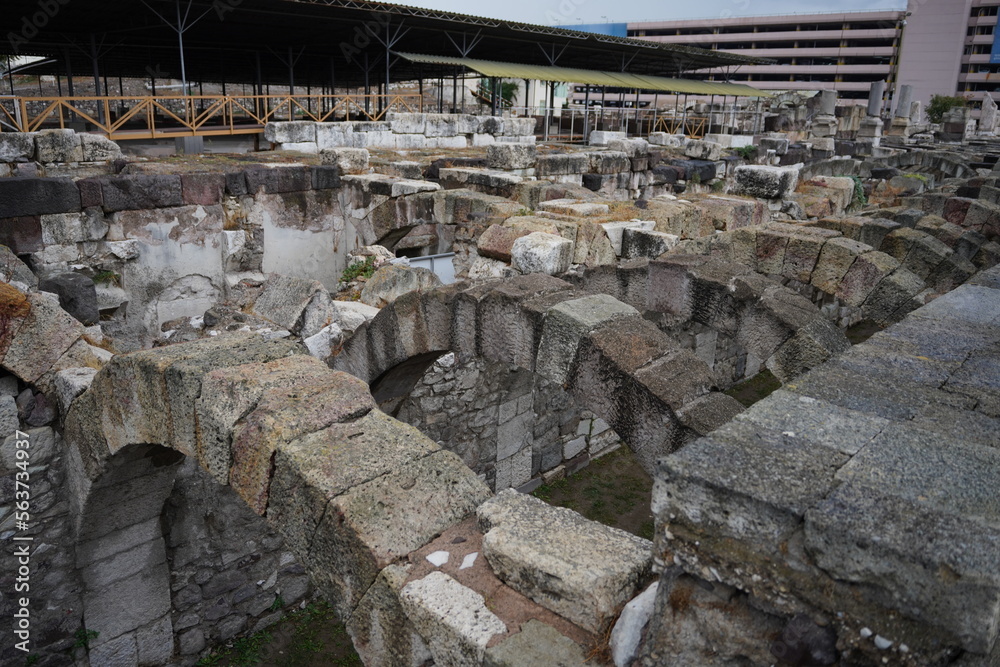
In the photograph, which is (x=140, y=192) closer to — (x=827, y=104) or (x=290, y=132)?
(x=290, y=132)

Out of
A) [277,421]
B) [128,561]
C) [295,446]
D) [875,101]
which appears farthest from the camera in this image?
[875,101]

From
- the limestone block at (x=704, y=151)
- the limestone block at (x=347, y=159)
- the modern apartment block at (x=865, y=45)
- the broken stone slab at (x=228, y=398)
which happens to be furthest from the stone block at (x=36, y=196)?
the modern apartment block at (x=865, y=45)

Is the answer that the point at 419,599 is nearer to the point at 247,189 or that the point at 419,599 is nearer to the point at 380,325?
the point at 380,325

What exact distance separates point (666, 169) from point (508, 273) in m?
8.02

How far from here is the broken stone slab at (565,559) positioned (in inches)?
93.7

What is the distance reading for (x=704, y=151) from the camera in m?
15.3

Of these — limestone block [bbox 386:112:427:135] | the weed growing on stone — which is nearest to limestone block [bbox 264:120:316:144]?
limestone block [bbox 386:112:427:135]

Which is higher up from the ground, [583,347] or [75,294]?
[583,347]

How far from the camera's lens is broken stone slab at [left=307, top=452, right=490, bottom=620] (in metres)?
2.82

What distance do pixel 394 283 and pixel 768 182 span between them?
18.5ft

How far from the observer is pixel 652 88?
2239 centimetres

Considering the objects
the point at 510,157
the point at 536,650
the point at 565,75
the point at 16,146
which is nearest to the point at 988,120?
the point at 565,75

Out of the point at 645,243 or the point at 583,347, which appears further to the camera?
the point at 645,243

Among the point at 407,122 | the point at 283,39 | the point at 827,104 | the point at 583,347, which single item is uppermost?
the point at 283,39
